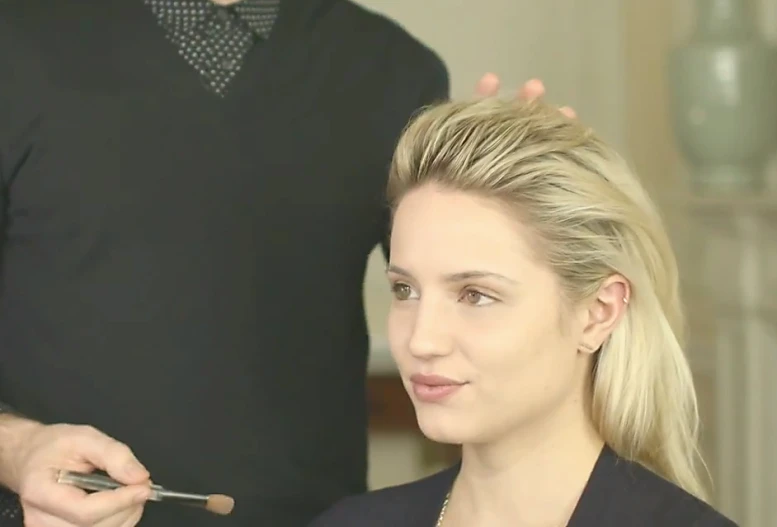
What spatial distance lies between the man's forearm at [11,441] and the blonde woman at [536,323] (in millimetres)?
424

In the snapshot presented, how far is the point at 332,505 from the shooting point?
148 centimetres

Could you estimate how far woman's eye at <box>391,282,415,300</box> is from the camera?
124cm

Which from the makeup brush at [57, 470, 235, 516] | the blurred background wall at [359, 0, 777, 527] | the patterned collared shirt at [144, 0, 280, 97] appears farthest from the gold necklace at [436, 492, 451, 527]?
the blurred background wall at [359, 0, 777, 527]

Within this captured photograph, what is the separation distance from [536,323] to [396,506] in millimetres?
339

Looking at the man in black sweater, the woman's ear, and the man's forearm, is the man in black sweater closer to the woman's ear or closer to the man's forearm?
the man's forearm

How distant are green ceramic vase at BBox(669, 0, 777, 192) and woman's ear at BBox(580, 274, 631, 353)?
28.4 inches

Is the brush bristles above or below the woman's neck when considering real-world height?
below

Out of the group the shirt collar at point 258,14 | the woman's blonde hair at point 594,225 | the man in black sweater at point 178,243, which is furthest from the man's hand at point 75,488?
the shirt collar at point 258,14

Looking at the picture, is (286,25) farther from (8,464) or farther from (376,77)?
(8,464)

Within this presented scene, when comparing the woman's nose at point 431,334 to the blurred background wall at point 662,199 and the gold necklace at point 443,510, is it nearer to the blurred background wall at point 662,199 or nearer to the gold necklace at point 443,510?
the gold necklace at point 443,510

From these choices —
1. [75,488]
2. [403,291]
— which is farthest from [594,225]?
Result: [75,488]

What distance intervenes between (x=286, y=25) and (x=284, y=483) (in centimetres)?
61

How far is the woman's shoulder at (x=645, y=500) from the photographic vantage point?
1.17m

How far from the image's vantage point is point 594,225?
124cm
